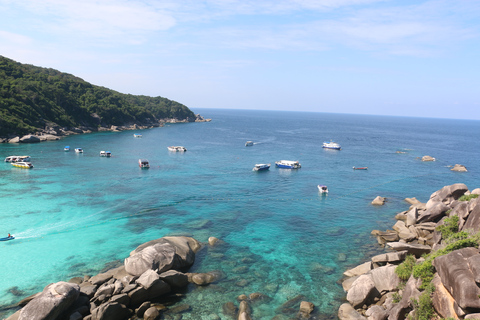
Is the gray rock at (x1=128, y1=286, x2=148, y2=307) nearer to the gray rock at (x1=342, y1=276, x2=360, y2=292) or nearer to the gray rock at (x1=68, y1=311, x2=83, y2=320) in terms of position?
the gray rock at (x1=68, y1=311, x2=83, y2=320)

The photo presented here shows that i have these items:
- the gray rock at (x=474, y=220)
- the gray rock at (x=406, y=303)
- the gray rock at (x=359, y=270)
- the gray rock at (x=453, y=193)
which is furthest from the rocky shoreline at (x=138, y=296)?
the gray rock at (x=453, y=193)

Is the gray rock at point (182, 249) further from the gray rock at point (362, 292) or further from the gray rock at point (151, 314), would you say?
the gray rock at point (362, 292)

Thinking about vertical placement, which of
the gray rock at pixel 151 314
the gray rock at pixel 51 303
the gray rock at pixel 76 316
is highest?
the gray rock at pixel 51 303

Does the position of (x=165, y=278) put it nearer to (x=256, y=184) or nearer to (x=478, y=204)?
(x=478, y=204)

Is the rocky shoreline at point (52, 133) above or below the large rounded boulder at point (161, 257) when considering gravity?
above

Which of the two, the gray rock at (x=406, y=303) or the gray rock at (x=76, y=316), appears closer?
the gray rock at (x=406, y=303)

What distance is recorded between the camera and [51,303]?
2527 centimetres

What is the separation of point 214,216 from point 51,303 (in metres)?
31.4

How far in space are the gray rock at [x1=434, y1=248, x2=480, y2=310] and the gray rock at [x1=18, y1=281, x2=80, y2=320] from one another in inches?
1190

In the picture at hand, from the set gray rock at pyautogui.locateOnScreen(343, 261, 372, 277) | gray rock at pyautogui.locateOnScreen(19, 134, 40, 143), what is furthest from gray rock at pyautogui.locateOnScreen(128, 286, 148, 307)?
gray rock at pyautogui.locateOnScreen(19, 134, 40, 143)

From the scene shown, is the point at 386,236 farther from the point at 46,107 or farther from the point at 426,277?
the point at 46,107

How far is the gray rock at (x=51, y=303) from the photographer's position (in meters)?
24.7

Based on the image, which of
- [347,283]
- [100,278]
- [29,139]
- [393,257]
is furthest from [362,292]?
[29,139]

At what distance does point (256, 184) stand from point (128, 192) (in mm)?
31273
